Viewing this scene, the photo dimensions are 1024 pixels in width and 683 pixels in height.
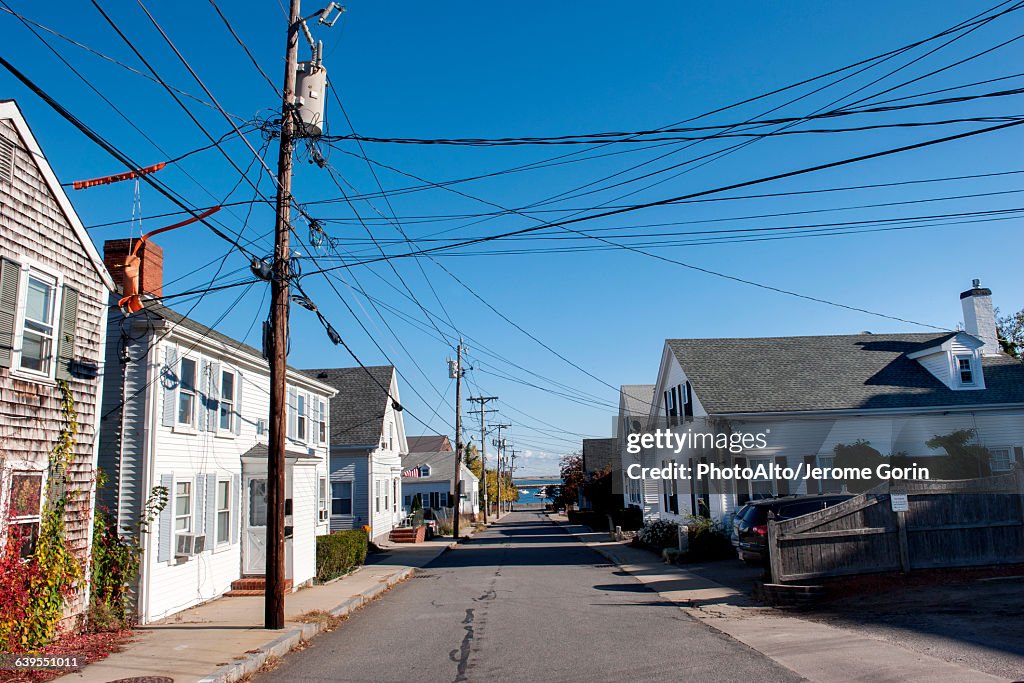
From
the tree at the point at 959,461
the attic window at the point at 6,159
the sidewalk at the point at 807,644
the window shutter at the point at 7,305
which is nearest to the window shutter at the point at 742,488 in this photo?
the tree at the point at 959,461

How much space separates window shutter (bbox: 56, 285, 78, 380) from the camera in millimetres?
12039

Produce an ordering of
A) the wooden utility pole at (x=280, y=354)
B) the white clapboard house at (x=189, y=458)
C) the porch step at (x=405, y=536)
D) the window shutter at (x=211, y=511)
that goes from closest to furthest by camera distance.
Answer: the wooden utility pole at (x=280, y=354), the white clapboard house at (x=189, y=458), the window shutter at (x=211, y=511), the porch step at (x=405, y=536)

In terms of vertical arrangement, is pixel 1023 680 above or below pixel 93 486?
below

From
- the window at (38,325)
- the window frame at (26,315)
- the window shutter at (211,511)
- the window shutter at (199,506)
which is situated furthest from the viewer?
the window shutter at (211,511)

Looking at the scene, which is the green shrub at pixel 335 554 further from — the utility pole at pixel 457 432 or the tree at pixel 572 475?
the tree at pixel 572 475

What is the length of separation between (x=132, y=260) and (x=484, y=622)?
33.1 feet

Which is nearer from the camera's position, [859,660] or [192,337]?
[859,660]

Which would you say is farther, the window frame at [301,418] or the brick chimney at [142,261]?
the window frame at [301,418]

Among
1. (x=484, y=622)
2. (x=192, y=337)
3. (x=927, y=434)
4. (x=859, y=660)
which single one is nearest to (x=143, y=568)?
(x=192, y=337)

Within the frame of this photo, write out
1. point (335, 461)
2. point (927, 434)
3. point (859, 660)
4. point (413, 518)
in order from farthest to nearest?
1. point (413, 518)
2. point (335, 461)
3. point (927, 434)
4. point (859, 660)

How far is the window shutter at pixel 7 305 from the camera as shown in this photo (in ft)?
35.4

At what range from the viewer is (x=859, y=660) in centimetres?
921

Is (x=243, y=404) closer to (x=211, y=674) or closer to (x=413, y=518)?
(x=211, y=674)

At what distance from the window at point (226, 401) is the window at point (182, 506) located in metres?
2.05
